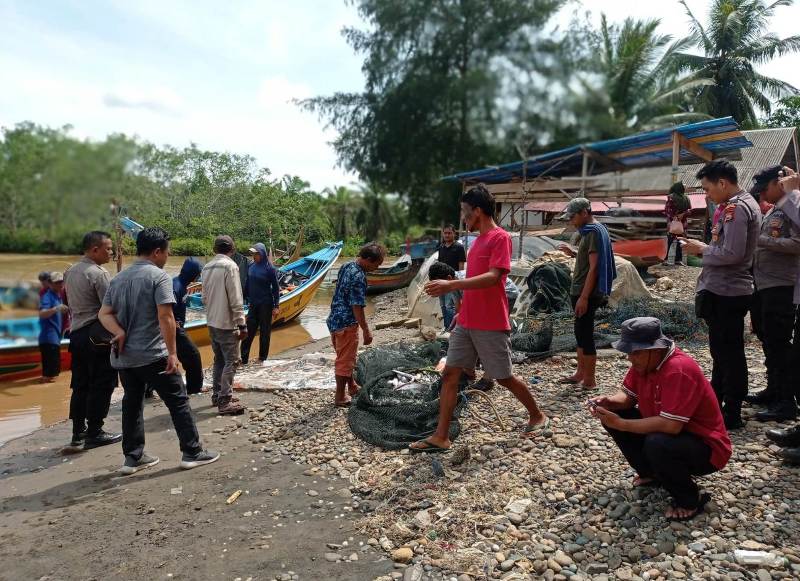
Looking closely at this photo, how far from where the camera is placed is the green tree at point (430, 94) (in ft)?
84.4

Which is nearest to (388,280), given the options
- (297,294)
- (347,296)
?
(297,294)

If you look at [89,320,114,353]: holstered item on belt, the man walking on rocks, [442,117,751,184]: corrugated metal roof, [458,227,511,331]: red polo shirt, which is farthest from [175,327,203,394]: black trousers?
[442,117,751,184]: corrugated metal roof

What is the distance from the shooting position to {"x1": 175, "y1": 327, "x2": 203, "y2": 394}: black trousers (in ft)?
20.2

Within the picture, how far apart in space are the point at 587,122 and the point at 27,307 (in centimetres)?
2174

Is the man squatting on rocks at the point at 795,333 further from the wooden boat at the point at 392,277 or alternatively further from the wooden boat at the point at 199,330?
the wooden boat at the point at 392,277

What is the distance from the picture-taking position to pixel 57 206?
2695 millimetres

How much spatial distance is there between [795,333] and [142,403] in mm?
4748

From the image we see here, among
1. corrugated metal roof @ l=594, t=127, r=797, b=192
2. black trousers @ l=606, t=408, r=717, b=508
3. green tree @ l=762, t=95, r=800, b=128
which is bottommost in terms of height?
black trousers @ l=606, t=408, r=717, b=508

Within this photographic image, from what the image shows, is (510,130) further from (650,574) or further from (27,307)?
(650,574)

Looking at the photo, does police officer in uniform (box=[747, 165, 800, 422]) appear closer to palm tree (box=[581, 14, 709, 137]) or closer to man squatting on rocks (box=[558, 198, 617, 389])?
man squatting on rocks (box=[558, 198, 617, 389])

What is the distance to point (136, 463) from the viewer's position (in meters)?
4.41

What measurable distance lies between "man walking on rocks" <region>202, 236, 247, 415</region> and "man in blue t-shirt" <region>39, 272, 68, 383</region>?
3.17 metres

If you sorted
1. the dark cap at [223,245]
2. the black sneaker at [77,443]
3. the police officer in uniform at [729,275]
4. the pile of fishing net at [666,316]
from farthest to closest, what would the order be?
1. the pile of fishing net at [666,316]
2. the dark cap at [223,245]
3. the black sneaker at [77,443]
4. the police officer in uniform at [729,275]

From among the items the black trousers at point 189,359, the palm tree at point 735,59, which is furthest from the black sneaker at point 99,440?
the palm tree at point 735,59
